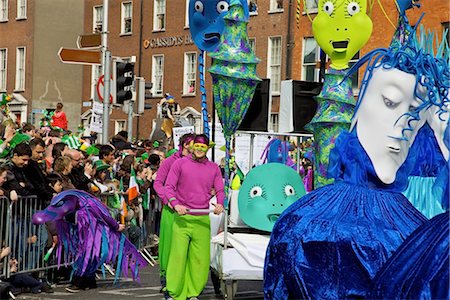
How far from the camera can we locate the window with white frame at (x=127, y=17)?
151ft

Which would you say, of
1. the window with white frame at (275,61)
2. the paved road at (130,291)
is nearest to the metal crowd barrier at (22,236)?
the paved road at (130,291)

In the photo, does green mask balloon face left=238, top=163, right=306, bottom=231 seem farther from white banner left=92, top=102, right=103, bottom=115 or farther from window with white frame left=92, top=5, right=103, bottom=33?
window with white frame left=92, top=5, right=103, bottom=33

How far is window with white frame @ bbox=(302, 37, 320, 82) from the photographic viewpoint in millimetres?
35656

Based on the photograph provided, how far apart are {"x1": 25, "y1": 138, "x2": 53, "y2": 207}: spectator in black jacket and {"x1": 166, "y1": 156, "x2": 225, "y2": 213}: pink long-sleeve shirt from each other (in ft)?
5.42

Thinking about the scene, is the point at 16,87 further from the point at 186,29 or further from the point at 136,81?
the point at 136,81

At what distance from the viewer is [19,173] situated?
1110 cm

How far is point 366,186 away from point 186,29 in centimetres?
3675

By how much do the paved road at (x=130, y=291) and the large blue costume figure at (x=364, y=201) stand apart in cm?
492

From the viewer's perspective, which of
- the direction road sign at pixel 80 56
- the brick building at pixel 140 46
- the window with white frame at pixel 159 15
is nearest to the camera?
the direction road sign at pixel 80 56

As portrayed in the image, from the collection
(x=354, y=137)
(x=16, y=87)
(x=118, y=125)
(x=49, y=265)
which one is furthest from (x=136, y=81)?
(x=16, y=87)

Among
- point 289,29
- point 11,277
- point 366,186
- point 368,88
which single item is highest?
point 289,29

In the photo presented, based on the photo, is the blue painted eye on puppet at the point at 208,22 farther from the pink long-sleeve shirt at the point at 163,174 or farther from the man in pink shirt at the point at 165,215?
the pink long-sleeve shirt at the point at 163,174

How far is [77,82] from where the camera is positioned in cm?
5019

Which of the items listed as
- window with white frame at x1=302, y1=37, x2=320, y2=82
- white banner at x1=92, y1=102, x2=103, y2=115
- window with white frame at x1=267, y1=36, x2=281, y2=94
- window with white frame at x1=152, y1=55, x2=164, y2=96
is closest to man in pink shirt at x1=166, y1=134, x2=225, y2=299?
white banner at x1=92, y1=102, x2=103, y2=115
